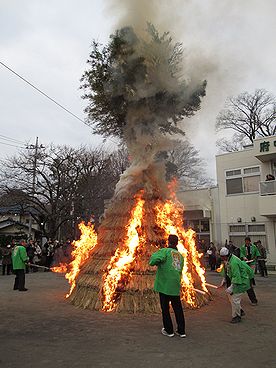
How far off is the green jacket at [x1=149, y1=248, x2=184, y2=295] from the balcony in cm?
1328

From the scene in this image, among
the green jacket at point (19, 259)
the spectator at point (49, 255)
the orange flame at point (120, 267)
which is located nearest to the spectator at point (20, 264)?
the green jacket at point (19, 259)

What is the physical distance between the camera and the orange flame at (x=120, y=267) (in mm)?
7227

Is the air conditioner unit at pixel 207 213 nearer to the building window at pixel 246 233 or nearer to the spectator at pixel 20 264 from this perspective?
the building window at pixel 246 233

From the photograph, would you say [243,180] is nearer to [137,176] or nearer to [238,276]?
[137,176]

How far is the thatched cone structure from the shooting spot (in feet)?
23.1

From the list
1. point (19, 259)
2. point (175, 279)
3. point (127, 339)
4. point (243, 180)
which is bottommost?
point (127, 339)

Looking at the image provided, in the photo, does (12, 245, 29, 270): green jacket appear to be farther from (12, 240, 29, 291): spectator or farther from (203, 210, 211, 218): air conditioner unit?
(203, 210, 211, 218): air conditioner unit

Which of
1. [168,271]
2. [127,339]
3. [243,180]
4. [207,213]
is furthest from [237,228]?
[127,339]

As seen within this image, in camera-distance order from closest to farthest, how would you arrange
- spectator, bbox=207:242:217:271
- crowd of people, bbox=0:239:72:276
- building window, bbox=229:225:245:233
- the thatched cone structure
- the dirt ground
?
the dirt ground, the thatched cone structure, crowd of people, bbox=0:239:72:276, spectator, bbox=207:242:217:271, building window, bbox=229:225:245:233

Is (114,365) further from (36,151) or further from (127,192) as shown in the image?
(36,151)

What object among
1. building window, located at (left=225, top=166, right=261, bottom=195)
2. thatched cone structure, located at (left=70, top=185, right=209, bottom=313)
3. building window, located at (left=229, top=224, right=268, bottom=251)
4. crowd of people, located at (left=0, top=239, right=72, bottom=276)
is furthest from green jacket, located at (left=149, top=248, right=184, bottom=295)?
building window, located at (left=225, top=166, right=261, bottom=195)

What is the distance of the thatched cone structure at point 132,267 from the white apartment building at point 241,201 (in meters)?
11.2

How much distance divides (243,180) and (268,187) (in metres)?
2.31

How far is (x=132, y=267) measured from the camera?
7.54 meters
